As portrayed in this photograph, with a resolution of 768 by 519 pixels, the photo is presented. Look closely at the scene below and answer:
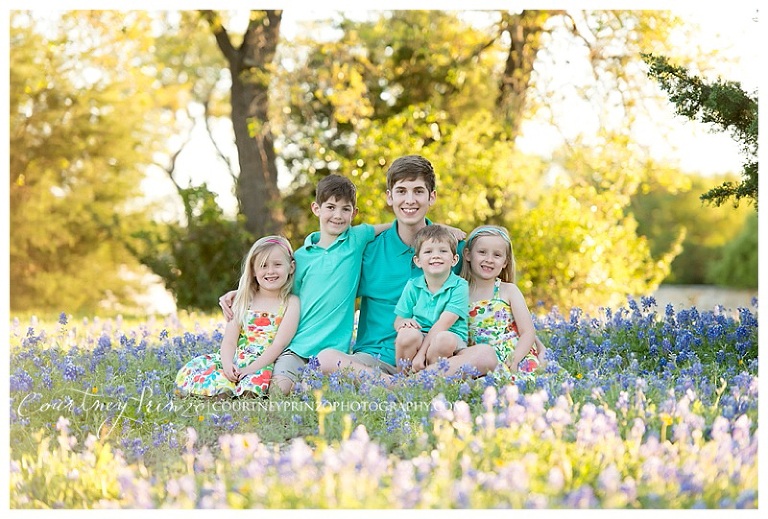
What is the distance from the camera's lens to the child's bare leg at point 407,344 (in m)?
4.03

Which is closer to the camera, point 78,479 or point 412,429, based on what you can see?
point 78,479

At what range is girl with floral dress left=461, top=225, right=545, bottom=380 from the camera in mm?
4184

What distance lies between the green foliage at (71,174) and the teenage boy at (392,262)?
31.0 feet

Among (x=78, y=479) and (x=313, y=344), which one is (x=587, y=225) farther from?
(x=78, y=479)

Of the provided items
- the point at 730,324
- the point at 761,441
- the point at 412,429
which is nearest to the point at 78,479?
the point at 412,429

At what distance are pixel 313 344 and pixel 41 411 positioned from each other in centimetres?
142

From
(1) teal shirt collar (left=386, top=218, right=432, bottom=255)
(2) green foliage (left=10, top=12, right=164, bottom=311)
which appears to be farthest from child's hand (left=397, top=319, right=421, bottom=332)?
(2) green foliage (left=10, top=12, right=164, bottom=311)

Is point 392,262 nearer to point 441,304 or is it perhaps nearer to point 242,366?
point 441,304

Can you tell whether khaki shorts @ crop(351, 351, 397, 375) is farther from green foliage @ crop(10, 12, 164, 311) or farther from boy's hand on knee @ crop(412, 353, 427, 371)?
green foliage @ crop(10, 12, 164, 311)

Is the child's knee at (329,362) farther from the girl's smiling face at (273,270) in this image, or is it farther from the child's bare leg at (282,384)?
the girl's smiling face at (273,270)

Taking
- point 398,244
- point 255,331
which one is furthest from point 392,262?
point 255,331

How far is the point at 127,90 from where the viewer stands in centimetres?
1402

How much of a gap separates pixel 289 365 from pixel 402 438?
1.12 m

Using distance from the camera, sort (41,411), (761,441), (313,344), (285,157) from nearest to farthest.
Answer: (761,441) → (41,411) → (313,344) → (285,157)
